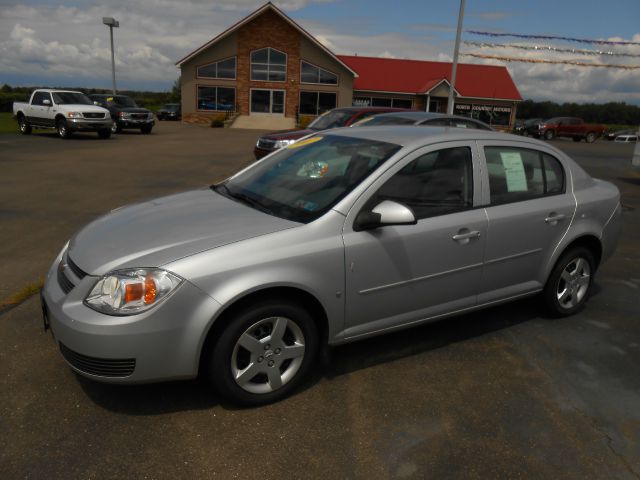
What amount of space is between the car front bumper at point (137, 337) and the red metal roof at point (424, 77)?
41.1 m

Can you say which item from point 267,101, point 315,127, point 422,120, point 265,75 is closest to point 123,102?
point 267,101

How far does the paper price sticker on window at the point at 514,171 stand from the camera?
4.14 metres

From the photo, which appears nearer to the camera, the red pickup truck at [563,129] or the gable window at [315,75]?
the red pickup truck at [563,129]

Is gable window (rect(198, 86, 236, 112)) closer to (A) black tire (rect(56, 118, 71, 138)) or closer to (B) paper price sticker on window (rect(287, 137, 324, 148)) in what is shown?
(A) black tire (rect(56, 118, 71, 138))

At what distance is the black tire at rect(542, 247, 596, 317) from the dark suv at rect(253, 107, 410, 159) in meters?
7.14

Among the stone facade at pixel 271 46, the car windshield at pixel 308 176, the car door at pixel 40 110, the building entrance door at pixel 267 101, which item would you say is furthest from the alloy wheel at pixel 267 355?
the building entrance door at pixel 267 101

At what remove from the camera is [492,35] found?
80.7ft

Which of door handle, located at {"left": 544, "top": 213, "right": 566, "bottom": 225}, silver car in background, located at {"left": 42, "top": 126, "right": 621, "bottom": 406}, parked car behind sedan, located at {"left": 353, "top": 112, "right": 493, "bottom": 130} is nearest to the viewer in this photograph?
silver car in background, located at {"left": 42, "top": 126, "right": 621, "bottom": 406}

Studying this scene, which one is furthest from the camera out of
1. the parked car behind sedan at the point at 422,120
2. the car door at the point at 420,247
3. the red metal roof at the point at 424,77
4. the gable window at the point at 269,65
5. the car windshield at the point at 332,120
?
the red metal roof at the point at 424,77

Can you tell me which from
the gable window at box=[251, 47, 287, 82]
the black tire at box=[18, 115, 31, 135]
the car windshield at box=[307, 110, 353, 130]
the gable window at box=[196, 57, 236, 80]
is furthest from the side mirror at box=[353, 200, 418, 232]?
the gable window at box=[196, 57, 236, 80]

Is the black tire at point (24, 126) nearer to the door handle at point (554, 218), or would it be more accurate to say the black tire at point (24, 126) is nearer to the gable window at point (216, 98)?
the gable window at point (216, 98)

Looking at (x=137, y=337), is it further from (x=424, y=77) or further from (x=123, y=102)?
(x=424, y=77)

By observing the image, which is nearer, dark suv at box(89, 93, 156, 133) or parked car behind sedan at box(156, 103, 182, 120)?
dark suv at box(89, 93, 156, 133)

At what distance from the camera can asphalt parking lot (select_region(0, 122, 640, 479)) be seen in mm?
2748
